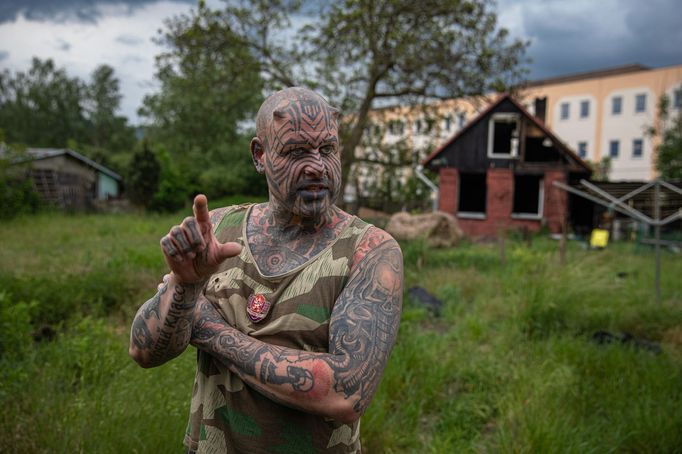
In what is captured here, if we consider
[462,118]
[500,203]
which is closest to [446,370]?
[462,118]

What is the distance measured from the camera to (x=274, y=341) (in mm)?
1749

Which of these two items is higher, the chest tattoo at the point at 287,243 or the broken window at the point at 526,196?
the chest tattoo at the point at 287,243

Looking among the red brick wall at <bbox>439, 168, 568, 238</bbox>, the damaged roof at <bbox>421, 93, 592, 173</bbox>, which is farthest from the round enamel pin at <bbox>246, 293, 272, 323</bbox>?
the red brick wall at <bbox>439, 168, 568, 238</bbox>

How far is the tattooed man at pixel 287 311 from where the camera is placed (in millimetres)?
1590

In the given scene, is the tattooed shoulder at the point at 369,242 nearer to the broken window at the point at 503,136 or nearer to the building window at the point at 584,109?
the broken window at the point at 503,136

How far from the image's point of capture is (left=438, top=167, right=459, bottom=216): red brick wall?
20281mm

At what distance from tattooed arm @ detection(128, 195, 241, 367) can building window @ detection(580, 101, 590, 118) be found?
40.5m

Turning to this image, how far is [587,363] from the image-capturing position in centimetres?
549

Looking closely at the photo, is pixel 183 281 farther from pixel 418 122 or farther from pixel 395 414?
pixel 418 122

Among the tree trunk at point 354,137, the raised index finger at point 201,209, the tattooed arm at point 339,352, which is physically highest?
the tree trunk at point 354,137

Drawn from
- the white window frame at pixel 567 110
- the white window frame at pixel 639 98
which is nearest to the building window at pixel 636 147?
the white window frame at pixel 639 98

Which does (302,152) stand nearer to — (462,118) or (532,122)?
(462,118)

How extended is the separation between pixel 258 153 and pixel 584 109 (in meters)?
40.3

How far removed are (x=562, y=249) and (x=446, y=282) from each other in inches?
88.9
